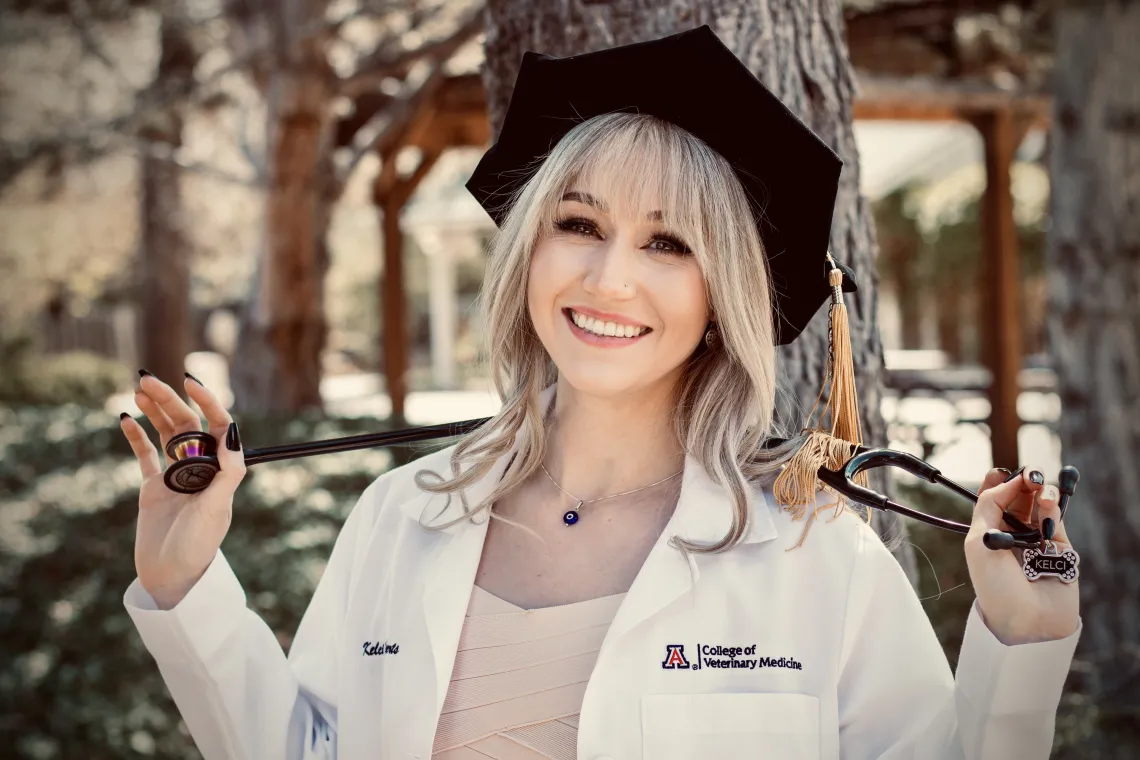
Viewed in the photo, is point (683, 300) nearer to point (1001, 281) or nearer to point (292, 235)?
point (292, 235)

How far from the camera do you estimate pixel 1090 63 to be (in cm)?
525

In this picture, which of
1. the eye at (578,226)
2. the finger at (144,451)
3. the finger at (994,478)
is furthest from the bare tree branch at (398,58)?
the finger at (994,478)

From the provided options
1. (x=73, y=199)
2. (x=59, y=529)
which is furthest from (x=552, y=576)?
(x=73, y=199)

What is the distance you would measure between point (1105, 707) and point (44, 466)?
7.27 metres

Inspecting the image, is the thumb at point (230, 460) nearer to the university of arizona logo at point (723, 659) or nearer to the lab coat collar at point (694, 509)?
the lab coat collar at point (694, 509)

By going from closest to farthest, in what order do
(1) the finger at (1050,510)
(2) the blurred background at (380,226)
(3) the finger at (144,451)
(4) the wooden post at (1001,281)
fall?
(1) the finger at (1050,510), (3) the finger at (144,451), (2) the blurred background at (380,226), (4) the wooden post at (1001,281)

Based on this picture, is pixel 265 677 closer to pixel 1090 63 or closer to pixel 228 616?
pixel 228 616

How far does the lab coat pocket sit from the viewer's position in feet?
6.22

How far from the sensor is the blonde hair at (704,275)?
6.63 feet

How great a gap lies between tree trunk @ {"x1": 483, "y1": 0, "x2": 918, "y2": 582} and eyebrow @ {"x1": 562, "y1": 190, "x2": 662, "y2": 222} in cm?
75

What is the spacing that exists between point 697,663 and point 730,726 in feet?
0.38

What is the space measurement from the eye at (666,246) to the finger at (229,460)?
0.81m

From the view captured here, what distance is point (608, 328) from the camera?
6.77 ft

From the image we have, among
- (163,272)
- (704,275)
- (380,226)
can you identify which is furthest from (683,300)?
(163,272)
